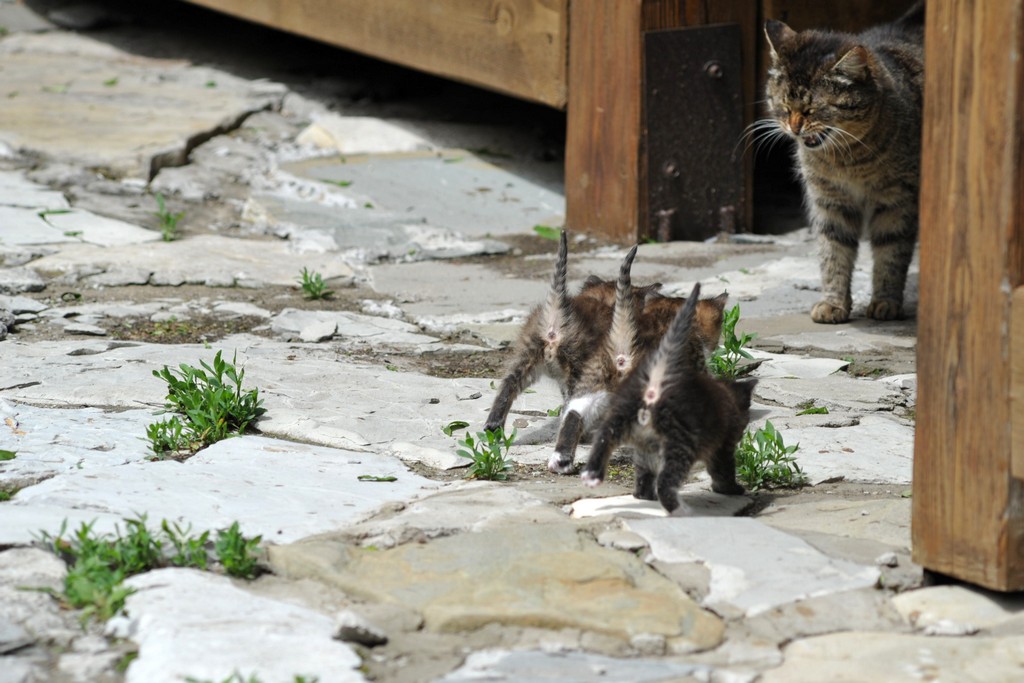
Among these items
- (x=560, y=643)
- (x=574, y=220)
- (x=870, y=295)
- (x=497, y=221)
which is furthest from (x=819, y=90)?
(x=560, y=643)

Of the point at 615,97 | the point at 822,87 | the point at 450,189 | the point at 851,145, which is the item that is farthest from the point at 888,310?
the point at 450,189

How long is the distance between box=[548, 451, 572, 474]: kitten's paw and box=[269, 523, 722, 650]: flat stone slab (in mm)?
647

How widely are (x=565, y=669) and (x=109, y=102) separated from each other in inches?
330

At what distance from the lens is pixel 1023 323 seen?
2.53 metres

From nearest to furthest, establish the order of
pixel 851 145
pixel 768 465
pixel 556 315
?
pixel 768 465 < pixel 556 315 < pixel 851 145

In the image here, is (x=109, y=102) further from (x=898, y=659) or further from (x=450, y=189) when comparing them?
(x=898, y=659)

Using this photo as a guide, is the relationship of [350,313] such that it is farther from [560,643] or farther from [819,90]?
[560,643]

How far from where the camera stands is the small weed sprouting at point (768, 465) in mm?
3650

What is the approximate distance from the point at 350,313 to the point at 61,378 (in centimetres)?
153

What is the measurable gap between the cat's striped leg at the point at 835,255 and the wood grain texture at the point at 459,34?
1.89m

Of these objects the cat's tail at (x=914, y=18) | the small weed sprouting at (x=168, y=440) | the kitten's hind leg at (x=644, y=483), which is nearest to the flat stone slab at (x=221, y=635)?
the small weed sprouting at (x=168, y=440)

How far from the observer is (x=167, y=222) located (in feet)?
22.6

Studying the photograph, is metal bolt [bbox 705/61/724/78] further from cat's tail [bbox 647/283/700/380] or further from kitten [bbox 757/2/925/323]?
cat's tail [bbox 647/283/700/380]

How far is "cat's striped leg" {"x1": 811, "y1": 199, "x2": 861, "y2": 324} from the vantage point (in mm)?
5820
